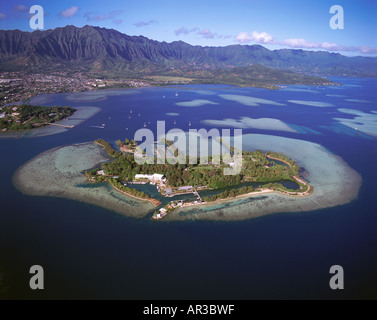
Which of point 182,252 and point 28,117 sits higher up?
point 28,117

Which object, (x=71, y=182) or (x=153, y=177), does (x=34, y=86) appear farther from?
(x=153, y=177)

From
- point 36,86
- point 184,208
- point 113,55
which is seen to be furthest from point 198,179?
point 113,55

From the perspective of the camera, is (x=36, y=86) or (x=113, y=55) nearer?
(x=36, y=86)

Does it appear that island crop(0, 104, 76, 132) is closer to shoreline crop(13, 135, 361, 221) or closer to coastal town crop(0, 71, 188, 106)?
coastal town crop(0, 71, 188, 106)

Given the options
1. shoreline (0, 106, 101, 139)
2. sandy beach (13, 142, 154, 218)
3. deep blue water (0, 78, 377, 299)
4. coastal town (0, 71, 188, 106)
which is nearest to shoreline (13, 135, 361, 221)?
sandy beach (13, 142, 154, 218)

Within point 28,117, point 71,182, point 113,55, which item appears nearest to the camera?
point 71,182

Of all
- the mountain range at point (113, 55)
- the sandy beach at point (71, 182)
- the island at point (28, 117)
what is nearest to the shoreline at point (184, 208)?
the sandy beach at point (71, 182)
